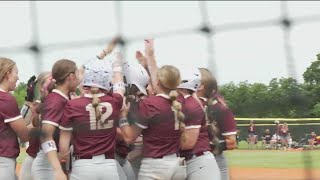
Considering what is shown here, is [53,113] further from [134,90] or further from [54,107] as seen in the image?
[134,90]

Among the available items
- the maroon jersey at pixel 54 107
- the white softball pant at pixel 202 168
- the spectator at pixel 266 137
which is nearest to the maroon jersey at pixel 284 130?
the spectator at pixel 266 137

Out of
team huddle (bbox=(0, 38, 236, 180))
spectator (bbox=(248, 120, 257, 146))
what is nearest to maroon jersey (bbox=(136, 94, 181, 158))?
team huddle (bbox=(0, 38, 236, 180))

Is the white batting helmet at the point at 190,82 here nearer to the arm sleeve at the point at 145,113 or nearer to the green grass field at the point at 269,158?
the arm sleeve at the point at 145,113

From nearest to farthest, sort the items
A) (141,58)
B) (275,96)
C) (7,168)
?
(7,168), (141,58), (275,96)

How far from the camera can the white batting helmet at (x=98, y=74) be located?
313 centimetres

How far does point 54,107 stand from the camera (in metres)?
3.11

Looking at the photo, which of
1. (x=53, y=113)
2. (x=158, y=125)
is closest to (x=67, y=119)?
(x=53, y=113)

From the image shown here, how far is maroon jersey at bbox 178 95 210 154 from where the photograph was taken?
338cm

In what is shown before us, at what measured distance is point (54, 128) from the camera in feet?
10.3

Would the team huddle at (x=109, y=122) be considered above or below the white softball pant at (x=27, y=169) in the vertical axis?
above

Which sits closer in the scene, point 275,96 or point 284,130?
point 275,96

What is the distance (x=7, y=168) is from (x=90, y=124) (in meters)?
0.57

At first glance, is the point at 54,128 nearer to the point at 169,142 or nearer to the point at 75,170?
the point at 75,170

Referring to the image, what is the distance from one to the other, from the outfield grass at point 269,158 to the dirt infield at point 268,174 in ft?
2.01
